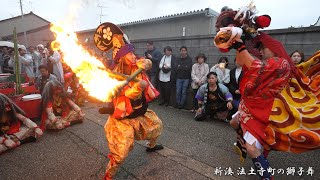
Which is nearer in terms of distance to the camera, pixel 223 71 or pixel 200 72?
pixel 223 71

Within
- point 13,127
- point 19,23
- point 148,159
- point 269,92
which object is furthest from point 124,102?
point 19,23

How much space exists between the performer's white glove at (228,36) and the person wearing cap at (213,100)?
121 inches

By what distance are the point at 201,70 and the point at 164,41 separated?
2371 millimetres

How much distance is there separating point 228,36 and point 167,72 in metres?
4.79

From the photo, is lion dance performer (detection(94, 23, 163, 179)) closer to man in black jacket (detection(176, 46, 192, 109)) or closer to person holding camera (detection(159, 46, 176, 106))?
man in black jacket (detection(176, 46, 192, 109))

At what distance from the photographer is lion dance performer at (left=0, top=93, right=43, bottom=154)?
408cm

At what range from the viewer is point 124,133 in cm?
289

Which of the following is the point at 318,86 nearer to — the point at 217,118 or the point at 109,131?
the point at 109,131

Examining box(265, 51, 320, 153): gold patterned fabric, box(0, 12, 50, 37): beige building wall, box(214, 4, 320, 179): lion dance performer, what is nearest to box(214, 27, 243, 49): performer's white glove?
box(214, 4, 320, 179): lion dance performer

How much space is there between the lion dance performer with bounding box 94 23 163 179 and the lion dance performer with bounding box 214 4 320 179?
1119 millimetres

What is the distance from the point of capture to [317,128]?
94.0 inches

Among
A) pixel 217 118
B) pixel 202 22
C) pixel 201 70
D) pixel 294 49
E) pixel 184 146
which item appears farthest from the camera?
pixel 202 22

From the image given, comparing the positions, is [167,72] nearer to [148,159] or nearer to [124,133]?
[148,159]

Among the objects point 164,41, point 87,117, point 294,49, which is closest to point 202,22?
point 164,41
